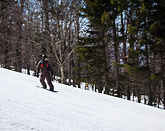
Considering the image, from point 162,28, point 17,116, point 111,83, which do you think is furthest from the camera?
point 111,83

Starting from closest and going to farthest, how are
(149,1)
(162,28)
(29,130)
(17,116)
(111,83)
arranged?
1. (29,130)
2. (17,116)
3. (162,28)
4. (149,1)
5. (111,83)

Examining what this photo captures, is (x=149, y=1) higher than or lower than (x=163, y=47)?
higher

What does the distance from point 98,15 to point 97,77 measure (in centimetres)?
630

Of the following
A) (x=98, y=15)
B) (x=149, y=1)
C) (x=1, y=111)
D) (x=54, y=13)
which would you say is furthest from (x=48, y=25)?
(x=1, y=111)

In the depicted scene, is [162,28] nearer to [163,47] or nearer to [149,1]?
[163,47]

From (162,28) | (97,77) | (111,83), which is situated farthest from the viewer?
(97,77)

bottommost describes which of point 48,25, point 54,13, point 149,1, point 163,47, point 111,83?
point 111,83

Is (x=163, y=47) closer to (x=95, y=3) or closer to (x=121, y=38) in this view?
(x=121, y=38)

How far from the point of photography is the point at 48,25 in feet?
43.7

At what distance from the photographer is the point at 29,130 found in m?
2.03

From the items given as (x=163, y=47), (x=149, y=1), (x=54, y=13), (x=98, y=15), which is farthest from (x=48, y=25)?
(x=163, y=47)

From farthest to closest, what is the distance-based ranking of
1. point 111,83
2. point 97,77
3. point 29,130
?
point 97,77, point 111,83, point 29,130

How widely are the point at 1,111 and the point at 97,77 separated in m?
12.6

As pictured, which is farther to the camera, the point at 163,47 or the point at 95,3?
the point at 95,3
